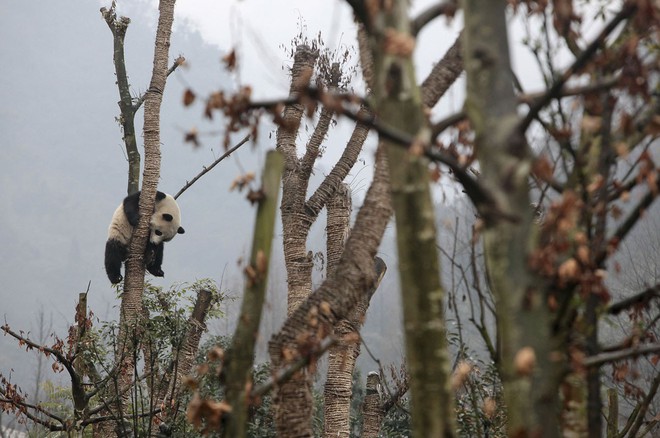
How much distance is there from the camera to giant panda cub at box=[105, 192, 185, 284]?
970cm

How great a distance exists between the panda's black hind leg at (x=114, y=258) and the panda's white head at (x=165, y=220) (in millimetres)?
689

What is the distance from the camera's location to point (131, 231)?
1023 cm

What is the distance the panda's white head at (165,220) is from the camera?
11.2 metres

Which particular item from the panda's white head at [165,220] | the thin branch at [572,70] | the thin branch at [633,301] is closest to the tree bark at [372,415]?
the panda's white head at [165,220]

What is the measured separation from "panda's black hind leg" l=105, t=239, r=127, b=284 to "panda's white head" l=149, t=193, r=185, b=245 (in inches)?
27.1

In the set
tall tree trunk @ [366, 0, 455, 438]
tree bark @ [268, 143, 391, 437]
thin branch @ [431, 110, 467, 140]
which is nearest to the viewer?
tall tree trunk @ [366, 0, 455, 438]

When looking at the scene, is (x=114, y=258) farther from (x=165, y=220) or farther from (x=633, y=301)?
(x=633, y=301)

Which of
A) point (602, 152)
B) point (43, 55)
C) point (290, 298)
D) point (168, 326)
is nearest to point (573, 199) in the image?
point (602, 152)

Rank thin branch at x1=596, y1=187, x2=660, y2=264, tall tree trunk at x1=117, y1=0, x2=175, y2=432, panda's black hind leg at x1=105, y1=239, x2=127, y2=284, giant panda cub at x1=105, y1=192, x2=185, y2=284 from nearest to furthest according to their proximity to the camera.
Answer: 1. thin branch at x1=596, y1=187, x2=660, y2=264
2. tall tree trunk at x1=117, y1=0, x2=175, y2=432
3. giant panda cub at x1=105, y1=192, x2=185, y2=284
4. panda's black hind leg at x1=105, y1=239, x2=127, y2=284

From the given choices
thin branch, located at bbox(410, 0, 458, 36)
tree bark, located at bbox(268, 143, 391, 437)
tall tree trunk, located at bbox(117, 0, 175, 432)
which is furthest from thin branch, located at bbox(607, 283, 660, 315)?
tall tree trunk, located at bbox(117, 0, 175, 432)

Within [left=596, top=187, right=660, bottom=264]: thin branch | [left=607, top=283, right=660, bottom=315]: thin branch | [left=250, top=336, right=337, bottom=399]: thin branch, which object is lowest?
[left=250, top=336, right=337, bottom=399]: thin branch

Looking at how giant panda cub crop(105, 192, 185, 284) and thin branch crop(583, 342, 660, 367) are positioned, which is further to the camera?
giant panda cub crop(105, 192, 185, 284)

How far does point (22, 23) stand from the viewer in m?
139

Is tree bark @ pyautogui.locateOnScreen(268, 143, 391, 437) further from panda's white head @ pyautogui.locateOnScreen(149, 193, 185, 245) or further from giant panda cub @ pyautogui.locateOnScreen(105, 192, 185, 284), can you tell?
panda's white head @ pyautogui.locateOnScreen(149, 193, 185, 245)
